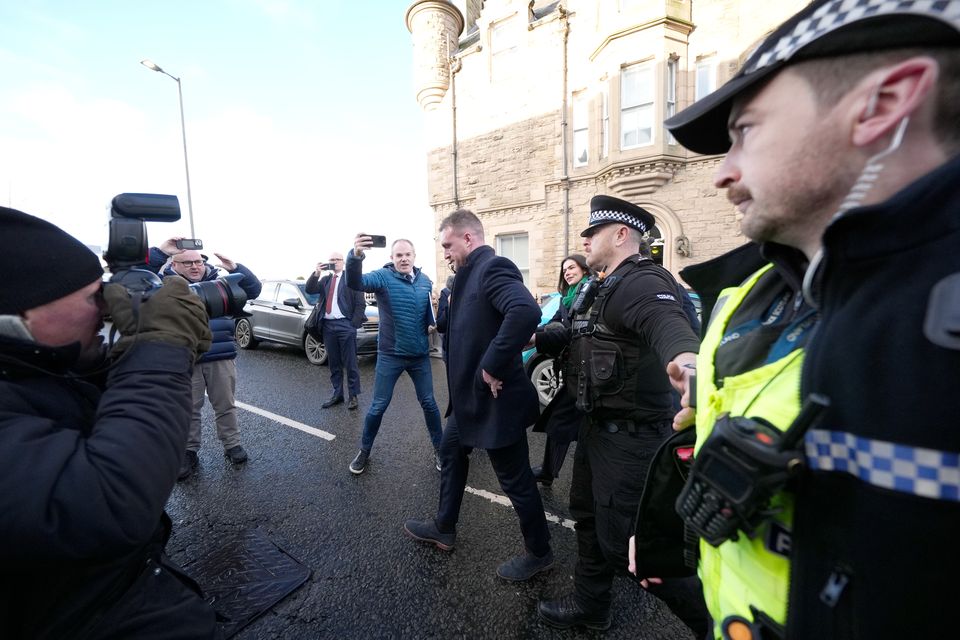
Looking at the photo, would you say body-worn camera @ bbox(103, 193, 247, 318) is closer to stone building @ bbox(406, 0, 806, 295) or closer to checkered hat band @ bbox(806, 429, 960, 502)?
checkered hat band @ bbox(806, 429, 960, 502)

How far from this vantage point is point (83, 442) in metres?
0.91

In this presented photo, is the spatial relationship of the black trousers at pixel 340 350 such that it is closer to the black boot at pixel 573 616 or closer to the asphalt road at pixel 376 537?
the asphalt road at pixel 376 537

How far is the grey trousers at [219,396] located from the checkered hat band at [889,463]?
4420 millimetres

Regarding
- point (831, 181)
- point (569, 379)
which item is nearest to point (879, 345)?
point (831, 181)

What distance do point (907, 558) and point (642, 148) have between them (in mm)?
10589

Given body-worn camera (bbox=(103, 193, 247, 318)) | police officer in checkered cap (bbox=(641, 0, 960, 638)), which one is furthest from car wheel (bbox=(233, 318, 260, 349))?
police officer in checkered cap (bbox=(641, 0, 960, 638))

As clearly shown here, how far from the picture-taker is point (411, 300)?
3.96 meters

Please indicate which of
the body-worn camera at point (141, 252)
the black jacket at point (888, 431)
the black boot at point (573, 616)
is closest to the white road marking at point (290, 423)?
the black boot at point (573, 616)

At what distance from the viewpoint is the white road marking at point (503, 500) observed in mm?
2941

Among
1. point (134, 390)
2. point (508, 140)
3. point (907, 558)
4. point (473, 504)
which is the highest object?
point (508, 140)

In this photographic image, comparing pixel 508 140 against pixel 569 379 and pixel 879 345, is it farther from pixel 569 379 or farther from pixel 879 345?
pixel 879 345

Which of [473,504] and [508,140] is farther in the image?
[508,140]

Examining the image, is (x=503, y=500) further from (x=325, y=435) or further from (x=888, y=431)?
(x=888, y=431)

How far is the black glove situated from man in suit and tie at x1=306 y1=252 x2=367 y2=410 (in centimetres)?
460
